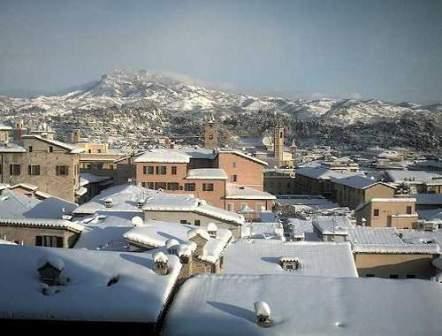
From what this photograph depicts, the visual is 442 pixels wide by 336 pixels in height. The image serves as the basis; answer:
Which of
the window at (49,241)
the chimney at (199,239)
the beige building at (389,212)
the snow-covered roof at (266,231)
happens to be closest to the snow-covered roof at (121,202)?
the snow-covered roof at (266,231)

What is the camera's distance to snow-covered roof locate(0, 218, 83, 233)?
1764cm

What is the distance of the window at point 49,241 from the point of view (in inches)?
697

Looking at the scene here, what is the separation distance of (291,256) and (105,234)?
5.53 metres

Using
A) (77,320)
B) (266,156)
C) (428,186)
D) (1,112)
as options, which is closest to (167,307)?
(77,320)

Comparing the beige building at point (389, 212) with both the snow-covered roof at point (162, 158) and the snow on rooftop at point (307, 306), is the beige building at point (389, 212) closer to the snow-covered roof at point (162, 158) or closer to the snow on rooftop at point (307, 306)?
the snow-covered roof at point (162, 158)

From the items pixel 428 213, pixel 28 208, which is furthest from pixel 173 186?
pixel 428 213

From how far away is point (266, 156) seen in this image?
250 feet

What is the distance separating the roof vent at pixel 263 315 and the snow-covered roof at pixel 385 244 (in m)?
11.6

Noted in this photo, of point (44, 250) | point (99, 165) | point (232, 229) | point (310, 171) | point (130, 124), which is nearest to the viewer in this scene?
point (44, 250)

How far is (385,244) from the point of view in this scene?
20125 millimetres

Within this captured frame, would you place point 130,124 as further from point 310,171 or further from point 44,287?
point 44,287

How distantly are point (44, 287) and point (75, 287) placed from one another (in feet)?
1.66

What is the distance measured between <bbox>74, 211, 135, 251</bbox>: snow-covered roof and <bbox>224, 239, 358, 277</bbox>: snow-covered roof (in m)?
3.07

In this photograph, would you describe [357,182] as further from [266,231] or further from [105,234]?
[105,234]
